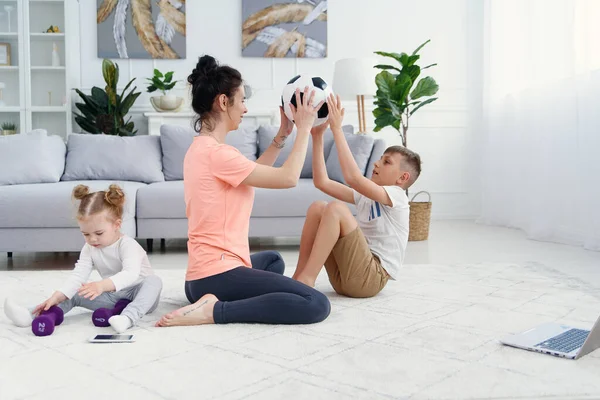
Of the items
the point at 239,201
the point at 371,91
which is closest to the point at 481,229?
the point at 371,91

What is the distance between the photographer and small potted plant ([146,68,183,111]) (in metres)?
5.57

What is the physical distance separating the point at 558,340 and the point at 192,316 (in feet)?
3.50

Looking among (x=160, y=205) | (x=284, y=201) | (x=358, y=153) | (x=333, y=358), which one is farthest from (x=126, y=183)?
(x=333, y=358)

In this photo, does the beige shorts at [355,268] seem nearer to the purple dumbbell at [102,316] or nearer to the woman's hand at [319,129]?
the woman's hand at [319,129]

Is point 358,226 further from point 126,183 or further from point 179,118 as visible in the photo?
point 179,118

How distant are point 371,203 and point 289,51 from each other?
150 inches

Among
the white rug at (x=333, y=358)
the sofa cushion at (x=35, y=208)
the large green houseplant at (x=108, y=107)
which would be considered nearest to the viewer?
the white rug at (x=333, y=358)

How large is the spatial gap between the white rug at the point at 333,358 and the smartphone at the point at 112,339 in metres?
0.02

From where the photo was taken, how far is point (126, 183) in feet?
12.8

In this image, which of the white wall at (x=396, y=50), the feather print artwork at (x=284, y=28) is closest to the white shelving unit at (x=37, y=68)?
the white wall at (x=396, y=50)

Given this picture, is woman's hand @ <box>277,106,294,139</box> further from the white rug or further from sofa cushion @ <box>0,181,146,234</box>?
sofa cushion @ <box>0,181,146,234</box>

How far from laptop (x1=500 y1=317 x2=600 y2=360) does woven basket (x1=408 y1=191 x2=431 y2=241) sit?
245 centimetres

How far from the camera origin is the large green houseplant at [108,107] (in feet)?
18.2

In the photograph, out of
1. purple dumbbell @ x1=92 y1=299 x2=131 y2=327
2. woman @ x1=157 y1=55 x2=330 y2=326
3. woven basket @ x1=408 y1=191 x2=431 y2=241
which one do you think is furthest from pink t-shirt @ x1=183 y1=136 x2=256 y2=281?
woven basket @ x1=408 y1=191 x2=431 y2=241
